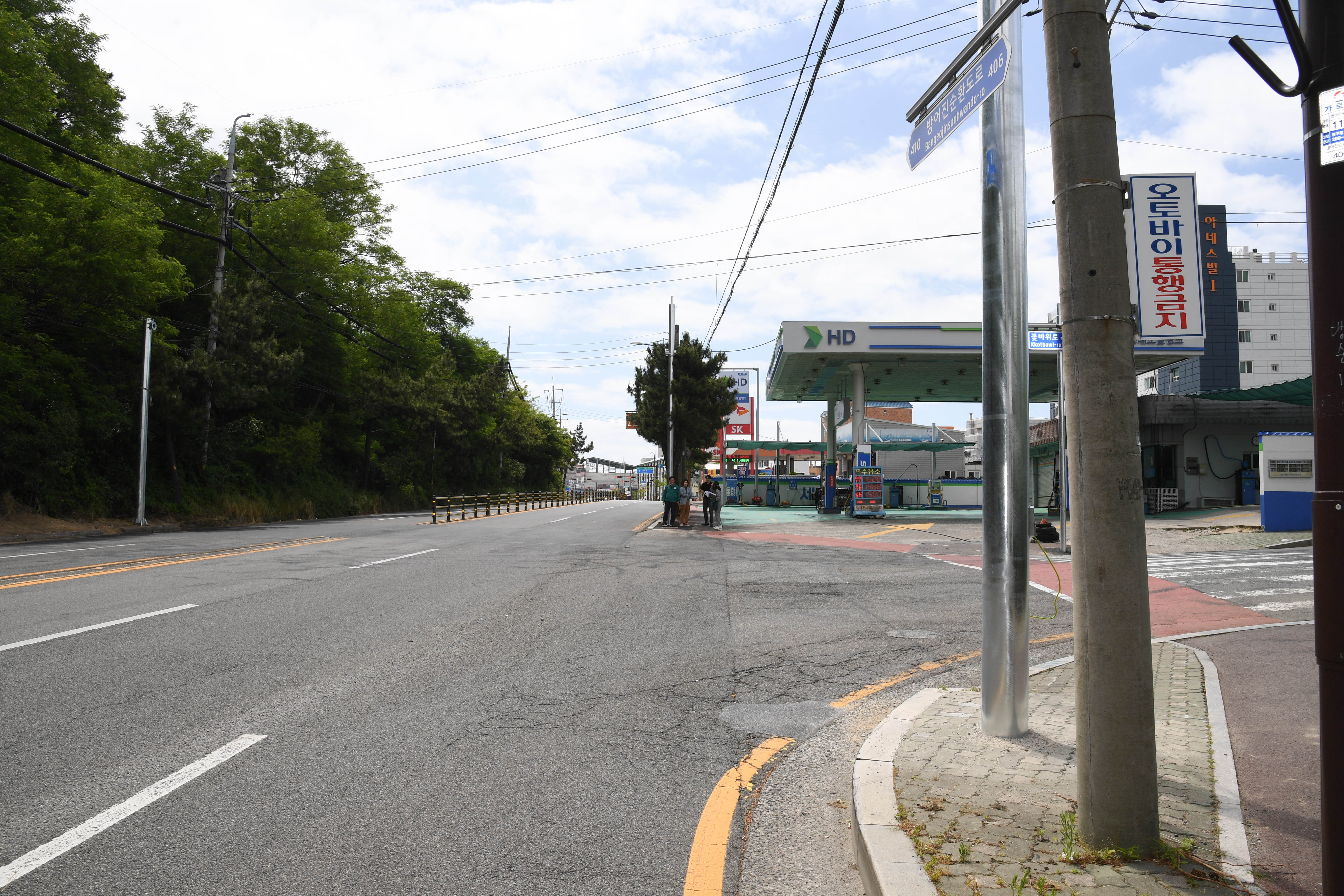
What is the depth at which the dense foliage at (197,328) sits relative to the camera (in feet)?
77.2

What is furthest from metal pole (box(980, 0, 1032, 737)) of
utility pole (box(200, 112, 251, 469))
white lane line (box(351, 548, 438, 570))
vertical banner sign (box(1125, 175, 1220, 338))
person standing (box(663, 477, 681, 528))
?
utility pole (box(200, 112, 251, 469))

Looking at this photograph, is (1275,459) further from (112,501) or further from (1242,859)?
(112,501)

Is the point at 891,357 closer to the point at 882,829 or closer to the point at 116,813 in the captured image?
the point at 882,829

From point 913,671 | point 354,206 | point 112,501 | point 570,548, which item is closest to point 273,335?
point 112,501

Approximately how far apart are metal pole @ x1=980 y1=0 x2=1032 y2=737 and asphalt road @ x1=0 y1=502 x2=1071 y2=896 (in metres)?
1.44

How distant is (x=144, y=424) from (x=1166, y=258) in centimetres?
2862

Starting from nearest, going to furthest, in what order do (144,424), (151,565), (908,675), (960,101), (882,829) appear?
(882,829), (960,101), (908,675), (151,565), (144,424)

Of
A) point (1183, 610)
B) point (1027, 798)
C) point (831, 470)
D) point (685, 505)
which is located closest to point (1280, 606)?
point (1183, 610)

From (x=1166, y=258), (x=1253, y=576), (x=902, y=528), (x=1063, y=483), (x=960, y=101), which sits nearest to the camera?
(x=960, y=101)

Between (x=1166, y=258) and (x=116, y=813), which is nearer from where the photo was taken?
(x=116, y=813)

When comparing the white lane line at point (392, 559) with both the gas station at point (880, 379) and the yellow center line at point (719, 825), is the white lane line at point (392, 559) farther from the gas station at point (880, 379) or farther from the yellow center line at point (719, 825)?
the gas station at point (880, 379)

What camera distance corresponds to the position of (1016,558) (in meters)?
4.92

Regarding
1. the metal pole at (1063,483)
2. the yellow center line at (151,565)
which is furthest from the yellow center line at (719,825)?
the metal pole at (1063,483)

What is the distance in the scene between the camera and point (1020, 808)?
3.68 meters
